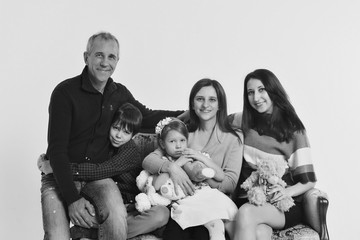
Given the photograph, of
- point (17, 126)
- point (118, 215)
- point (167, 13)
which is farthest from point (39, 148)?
point (118, 215)

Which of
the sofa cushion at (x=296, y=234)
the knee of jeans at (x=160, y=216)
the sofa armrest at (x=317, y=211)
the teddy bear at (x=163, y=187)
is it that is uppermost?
the teddy bear at (x=163, y=187)

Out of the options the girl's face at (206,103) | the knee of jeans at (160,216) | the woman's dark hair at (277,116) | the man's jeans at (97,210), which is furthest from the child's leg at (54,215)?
the woman's dark hair at (277,116)

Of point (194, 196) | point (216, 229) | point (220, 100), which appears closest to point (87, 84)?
point (220, 100)

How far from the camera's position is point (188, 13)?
17.7ft

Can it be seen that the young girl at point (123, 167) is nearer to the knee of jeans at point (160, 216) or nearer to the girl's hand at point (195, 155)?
the knee of jeans at point (160, 216)

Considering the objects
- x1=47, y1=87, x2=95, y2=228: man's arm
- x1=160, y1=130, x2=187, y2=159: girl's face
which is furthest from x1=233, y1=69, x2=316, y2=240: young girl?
x1=47, y1=87, x2=95, y2=228: man's arm

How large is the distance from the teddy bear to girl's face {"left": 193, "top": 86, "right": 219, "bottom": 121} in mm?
→ 388

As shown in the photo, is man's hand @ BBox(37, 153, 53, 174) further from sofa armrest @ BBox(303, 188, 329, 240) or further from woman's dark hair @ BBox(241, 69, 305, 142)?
sofa armrest @ BBox(303, 188, 329, 240)

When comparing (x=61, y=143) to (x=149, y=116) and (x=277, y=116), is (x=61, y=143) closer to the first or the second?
(x=149, y=116)

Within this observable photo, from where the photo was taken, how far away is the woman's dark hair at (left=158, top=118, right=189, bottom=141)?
12.3ft

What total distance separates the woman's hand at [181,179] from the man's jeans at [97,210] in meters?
0.35

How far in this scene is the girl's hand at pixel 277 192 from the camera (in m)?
3.50

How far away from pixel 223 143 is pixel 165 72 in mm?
1553

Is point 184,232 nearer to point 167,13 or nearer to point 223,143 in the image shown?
point 223,143
